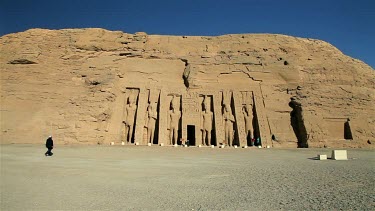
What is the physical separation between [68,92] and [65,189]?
16780mm

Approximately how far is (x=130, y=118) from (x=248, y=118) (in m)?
8.43

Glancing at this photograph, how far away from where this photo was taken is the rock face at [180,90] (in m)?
22.6

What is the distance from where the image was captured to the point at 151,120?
80.0 ft

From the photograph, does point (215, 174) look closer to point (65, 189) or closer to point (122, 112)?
point (65, 189)

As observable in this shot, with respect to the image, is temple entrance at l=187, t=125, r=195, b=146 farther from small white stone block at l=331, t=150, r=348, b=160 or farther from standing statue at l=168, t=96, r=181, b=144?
small white stone block at l=331, t=150, r=348, b=160

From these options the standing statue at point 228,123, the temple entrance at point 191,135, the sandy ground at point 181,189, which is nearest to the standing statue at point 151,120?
the temple entrance at point 191,135

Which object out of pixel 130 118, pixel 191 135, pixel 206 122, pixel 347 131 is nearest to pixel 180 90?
pixel 206 122

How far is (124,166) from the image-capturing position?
12031 mm

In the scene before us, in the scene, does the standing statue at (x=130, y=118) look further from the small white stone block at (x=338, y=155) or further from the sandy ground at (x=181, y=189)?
the small white stone block at (x=338, y=155)

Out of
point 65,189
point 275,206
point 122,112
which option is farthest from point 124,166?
point 122,112

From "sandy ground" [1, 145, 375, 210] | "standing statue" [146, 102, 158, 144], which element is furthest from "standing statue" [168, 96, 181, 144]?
"sandy ground" [1, 145, 375, 210]

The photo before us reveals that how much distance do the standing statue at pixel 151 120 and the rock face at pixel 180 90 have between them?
73 millimetres

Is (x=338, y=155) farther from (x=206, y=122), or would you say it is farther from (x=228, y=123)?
(x=206, y=122)

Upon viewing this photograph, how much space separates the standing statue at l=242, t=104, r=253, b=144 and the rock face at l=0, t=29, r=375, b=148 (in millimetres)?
74
